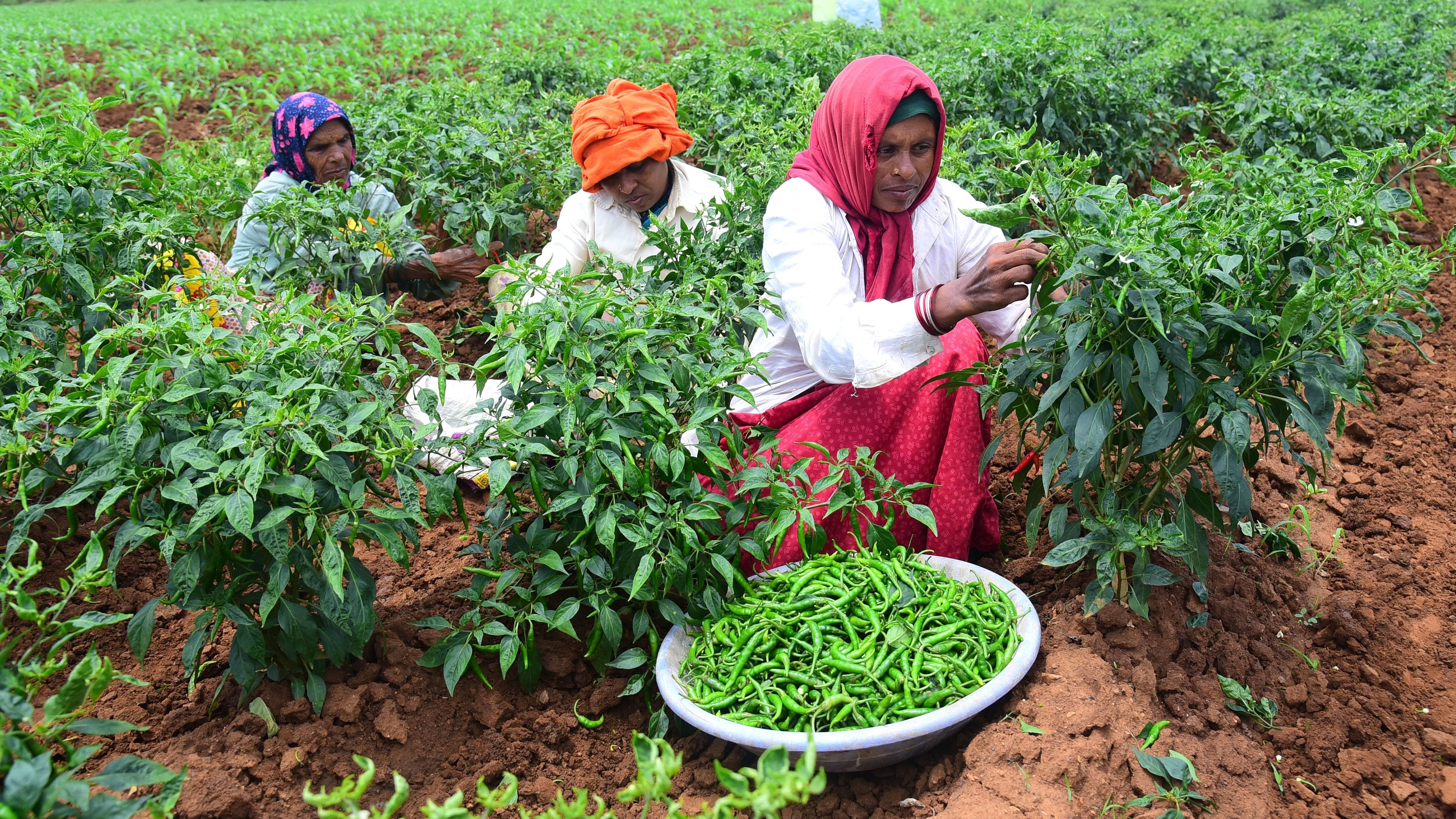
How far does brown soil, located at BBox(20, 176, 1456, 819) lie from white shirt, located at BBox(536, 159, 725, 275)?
141cm

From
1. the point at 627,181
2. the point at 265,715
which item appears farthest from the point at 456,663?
the point at 627,181

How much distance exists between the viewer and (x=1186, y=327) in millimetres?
2305

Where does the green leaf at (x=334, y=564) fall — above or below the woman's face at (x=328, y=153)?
below

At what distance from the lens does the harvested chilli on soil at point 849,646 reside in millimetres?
2357

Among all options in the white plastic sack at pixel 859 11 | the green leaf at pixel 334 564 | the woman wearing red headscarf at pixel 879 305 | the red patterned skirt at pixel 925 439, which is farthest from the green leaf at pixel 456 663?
the white plastic sack at pixel 859 11

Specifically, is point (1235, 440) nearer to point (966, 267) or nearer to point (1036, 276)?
point (1036, 276)

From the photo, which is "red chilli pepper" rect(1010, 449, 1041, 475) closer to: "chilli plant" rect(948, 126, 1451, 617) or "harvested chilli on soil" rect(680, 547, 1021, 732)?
"chilli plant" rect(948, 126, 1451, 617)

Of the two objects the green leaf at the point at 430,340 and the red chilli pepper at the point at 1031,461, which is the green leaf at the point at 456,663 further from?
the red chilli pepper at the point at 1031,461

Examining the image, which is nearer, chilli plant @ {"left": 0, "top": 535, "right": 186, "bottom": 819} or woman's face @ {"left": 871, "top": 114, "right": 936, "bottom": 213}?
chilli plant @ {"left": 0, "top": 535, "right": 186, "bottom": 819}

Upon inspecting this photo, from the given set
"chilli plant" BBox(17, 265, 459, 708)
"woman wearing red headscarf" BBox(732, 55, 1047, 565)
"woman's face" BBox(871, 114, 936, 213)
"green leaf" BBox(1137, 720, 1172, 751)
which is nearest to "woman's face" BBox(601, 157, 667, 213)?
"woman wearing red headscarf" BBox(732, 55, 1047, 565)

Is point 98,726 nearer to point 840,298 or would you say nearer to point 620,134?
point 840,298

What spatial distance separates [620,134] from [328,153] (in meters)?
1.56

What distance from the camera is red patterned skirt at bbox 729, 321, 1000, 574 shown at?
10.1ft

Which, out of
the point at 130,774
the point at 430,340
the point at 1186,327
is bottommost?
the point at 130,774
